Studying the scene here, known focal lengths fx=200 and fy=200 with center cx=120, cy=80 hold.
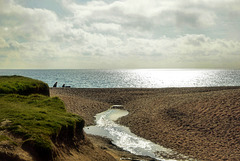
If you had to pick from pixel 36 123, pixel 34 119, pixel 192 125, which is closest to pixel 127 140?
pixel 192 125

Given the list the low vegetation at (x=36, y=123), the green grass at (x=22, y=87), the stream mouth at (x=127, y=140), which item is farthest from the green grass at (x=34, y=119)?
the stream mouth at (x=127, y=140)

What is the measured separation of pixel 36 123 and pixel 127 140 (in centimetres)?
1300

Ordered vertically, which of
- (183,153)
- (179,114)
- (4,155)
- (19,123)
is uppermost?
(19,123)

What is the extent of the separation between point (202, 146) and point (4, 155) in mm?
17084

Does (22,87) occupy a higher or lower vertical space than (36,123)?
higher

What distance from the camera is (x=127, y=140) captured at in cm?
2116

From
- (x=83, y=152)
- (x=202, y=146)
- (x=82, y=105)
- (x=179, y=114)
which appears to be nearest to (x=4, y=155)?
(x=83, y=152)

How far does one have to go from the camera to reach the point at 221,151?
17.9 meters

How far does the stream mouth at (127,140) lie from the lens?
17.5 metres

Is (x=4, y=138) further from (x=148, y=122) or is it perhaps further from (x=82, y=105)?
(x=82, y=105)

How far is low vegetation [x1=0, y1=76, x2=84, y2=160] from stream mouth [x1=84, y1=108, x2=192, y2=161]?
8.23m

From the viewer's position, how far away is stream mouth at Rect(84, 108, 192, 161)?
57.5 ft

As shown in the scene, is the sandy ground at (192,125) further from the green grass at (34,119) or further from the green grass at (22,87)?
the green grass at (22,87)

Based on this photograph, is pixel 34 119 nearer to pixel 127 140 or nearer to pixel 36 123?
pixel 36 123
